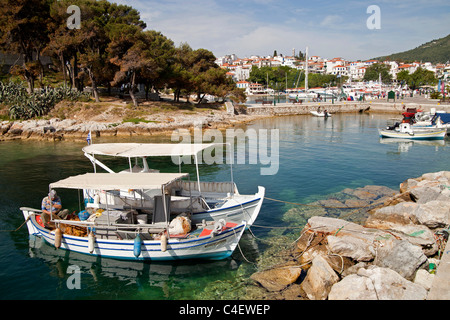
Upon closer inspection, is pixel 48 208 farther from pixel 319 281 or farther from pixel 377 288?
pixel 377 288

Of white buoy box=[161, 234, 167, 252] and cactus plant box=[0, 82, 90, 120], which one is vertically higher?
cactus plant box=[0, 82, 90, 120]

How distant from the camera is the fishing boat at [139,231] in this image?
12.8 m

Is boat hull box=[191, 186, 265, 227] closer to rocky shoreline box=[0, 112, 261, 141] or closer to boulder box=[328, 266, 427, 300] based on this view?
boulder box=[328, 266, 427, 300]

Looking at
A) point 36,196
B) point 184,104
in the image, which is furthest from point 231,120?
point 36,196

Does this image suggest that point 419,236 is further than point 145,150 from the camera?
No

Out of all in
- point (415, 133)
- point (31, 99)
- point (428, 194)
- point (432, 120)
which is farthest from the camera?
point (31, 99)

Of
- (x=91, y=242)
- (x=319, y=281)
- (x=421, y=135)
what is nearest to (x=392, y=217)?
(x=319, y=281)

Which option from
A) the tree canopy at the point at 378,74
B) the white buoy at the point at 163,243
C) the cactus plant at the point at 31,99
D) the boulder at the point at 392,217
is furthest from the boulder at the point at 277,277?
the tree canopy at the point at 378,74

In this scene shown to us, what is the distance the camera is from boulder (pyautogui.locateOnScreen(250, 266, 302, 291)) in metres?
11.3

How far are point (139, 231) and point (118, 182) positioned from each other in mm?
2185

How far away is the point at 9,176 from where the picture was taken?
25.3 meters

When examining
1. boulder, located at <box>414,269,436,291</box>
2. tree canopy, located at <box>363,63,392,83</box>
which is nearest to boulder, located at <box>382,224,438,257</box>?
boulder, located at <box>414,269,436,291</box>

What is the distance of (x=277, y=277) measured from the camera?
11688 millimetres

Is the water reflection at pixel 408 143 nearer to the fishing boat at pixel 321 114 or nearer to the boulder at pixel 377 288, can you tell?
the fishing boat at pixel 321 114
